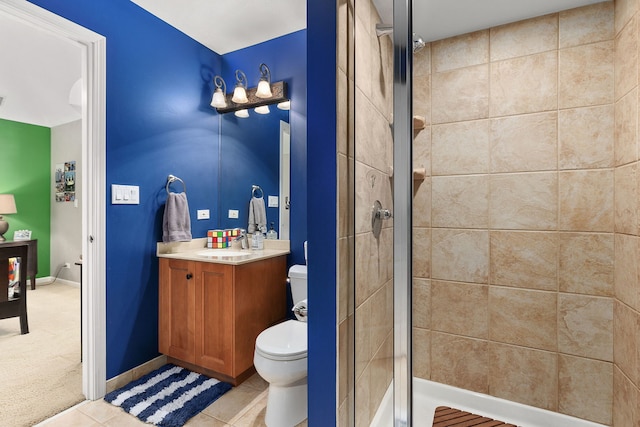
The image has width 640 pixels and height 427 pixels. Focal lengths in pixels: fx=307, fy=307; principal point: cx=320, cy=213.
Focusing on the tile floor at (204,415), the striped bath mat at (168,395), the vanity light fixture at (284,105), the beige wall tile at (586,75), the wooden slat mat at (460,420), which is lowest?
the wooden slat mat at (460,420)

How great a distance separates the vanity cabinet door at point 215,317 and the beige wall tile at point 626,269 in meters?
1.86

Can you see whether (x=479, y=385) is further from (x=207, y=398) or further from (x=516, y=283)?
(x=207, y=398)

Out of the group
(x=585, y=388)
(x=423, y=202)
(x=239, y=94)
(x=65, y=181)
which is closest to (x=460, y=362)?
(x=585, y=388)

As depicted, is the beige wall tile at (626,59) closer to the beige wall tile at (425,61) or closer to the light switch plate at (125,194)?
the beige wall tile at (425,61)

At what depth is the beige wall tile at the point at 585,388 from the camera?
4.65 feet

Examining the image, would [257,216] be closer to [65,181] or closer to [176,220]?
[176,220]

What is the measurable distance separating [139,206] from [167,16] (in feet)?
4.30

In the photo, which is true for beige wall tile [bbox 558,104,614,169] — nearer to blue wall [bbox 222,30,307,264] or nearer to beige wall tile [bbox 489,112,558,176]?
beige wall tile [bbox 489,112,558,176]

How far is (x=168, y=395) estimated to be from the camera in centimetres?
173

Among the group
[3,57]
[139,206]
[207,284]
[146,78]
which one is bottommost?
[207,284]

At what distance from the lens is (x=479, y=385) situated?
166 centimetres

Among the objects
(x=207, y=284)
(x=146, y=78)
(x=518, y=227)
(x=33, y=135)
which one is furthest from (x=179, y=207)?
(x=33, y=135)

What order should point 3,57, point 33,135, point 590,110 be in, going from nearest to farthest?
1. point 590,110
2. point 3,57
3. point 33,135

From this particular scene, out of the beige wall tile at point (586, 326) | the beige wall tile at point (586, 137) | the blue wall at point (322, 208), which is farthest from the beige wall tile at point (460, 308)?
the blue wall at point (322, 208)
